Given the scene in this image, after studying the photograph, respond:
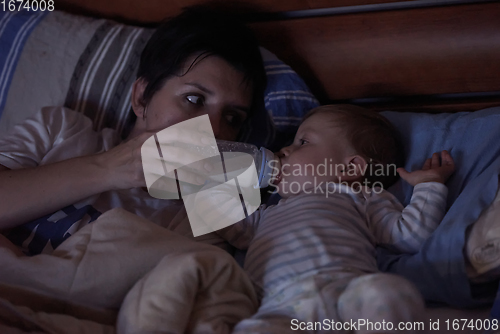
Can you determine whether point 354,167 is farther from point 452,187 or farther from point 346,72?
point 346,72

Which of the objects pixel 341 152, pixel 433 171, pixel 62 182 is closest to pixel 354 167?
pixel 341 152

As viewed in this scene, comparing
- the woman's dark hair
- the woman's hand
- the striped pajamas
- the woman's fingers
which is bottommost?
the striped pajamas

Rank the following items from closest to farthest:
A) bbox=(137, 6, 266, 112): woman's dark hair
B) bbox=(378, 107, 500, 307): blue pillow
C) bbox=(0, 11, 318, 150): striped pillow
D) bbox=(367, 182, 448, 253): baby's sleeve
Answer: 1. bbox=(378, 107, 500, 307): blue pillow
2. bbox=(367, 182, 448, 253): baby's sleeve
3. bbox=(137, 6, 266, 112): woman's dark hair
4. bbox=(0, 11, 318, 150): striped pillow

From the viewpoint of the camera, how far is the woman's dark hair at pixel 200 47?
116 cm

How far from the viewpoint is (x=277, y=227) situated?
3.12ft

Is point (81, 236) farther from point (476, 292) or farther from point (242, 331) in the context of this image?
point (476, 292)

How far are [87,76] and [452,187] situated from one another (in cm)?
108

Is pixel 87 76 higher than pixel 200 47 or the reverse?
the reverse

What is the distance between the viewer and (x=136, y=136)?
108 cm

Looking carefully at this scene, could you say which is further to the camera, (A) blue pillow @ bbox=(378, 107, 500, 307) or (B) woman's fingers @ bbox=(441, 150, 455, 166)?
(B) woman's fingers @ bbox=(441, 150, 455, 166)

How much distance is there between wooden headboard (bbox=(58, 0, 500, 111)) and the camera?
1229 millimetres

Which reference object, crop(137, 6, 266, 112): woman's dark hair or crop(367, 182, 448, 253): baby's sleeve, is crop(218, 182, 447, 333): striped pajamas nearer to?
crop(367, 182, 448, 253): baby's sleeve

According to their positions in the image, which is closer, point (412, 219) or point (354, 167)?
point (412, 219)

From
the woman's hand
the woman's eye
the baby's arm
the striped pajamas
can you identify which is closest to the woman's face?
the woman's eye
